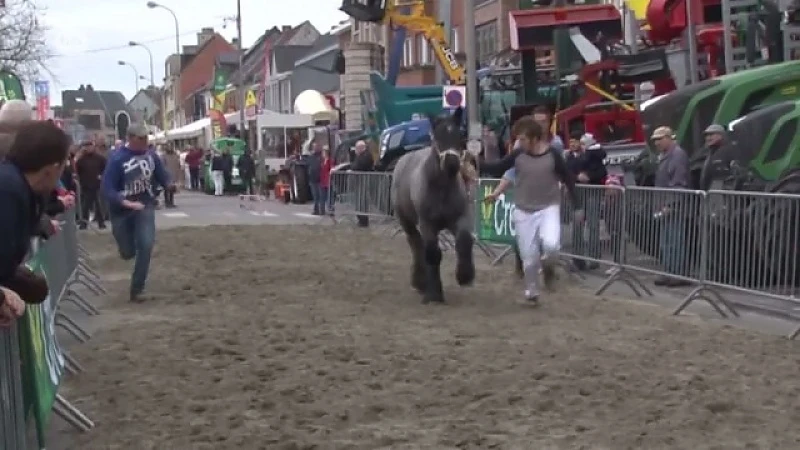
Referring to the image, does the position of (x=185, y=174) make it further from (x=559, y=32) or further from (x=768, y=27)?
(x=768, y=27)

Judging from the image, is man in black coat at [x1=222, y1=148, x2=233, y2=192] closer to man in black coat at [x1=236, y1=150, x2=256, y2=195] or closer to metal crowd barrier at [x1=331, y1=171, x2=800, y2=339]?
man in black coat at [x1=236, y1=150, x2=256, y2=195]

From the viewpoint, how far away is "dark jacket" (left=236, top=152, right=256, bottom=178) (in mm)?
47562

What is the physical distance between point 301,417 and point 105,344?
12.8 feet

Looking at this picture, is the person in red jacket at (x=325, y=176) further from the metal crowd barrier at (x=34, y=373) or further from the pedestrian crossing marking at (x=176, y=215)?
the metal crowd barrier at (x=34, y=373)

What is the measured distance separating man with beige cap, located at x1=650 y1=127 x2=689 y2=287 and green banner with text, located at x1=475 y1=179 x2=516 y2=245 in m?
2.01

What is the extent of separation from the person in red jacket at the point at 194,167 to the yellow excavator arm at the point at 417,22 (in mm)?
25194

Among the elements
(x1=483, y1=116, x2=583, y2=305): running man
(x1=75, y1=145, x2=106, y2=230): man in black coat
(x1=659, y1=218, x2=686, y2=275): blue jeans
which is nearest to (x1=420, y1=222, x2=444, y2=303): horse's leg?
(x1=483, y1=116, x2=583, y2=305): running man

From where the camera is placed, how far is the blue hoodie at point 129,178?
46.0 ft

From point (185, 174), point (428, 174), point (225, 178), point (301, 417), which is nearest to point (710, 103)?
point (428, 174)

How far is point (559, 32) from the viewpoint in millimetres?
24422

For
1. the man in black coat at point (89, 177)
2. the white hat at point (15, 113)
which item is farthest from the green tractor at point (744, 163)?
the man in black coat at point (89, 177)

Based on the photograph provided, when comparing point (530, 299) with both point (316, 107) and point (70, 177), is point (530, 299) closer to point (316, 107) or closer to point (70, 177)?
point (70, 177)

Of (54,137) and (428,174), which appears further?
(428,174)

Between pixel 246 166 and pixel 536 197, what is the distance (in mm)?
35217
